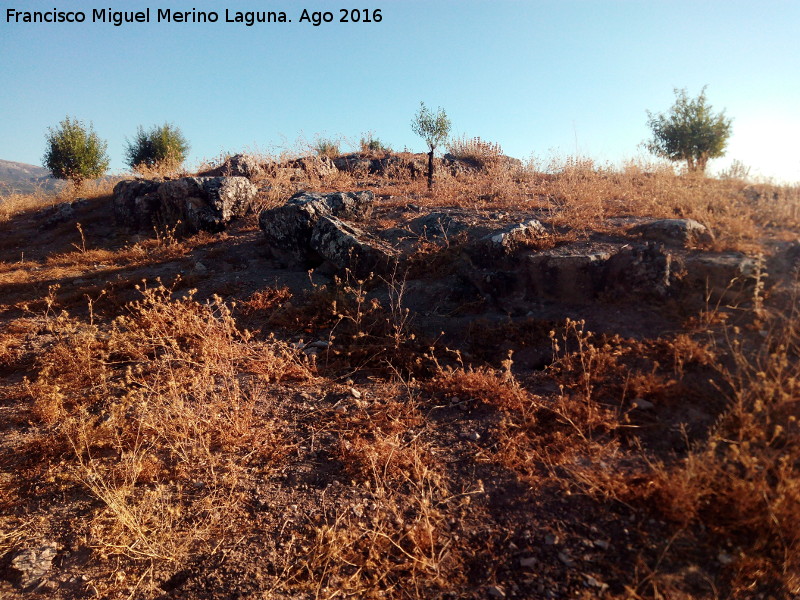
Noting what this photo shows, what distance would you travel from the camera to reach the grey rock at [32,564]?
272 cm

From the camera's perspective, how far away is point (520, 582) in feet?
8.37

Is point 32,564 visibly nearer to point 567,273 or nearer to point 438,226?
point 567,273

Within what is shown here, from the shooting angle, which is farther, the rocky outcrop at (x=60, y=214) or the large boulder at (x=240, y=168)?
the large boulder at (x=240, y=168)

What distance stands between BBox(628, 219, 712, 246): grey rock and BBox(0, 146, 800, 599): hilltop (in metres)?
0.04

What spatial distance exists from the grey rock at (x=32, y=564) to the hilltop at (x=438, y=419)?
0.02 m

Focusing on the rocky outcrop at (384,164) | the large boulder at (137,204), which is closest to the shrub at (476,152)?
the rocky outcrop at (384,164)

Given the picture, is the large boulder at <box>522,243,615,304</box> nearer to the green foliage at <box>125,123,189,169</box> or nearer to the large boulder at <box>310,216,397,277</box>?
the large boulder at <box>310,216,397,277</box>

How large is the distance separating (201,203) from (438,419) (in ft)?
29.3

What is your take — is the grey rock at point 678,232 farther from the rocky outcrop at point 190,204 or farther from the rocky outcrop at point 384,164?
the rocky outcrop at point 384,164

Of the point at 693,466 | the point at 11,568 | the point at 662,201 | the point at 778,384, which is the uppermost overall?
the point at 662,201

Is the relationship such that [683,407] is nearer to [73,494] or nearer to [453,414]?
[453,414]

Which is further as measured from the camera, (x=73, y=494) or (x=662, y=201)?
(x=662, y=201)

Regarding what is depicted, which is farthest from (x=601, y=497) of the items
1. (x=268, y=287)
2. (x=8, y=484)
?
Result: (x=268, y=287)

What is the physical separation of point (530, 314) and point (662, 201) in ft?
13.3
